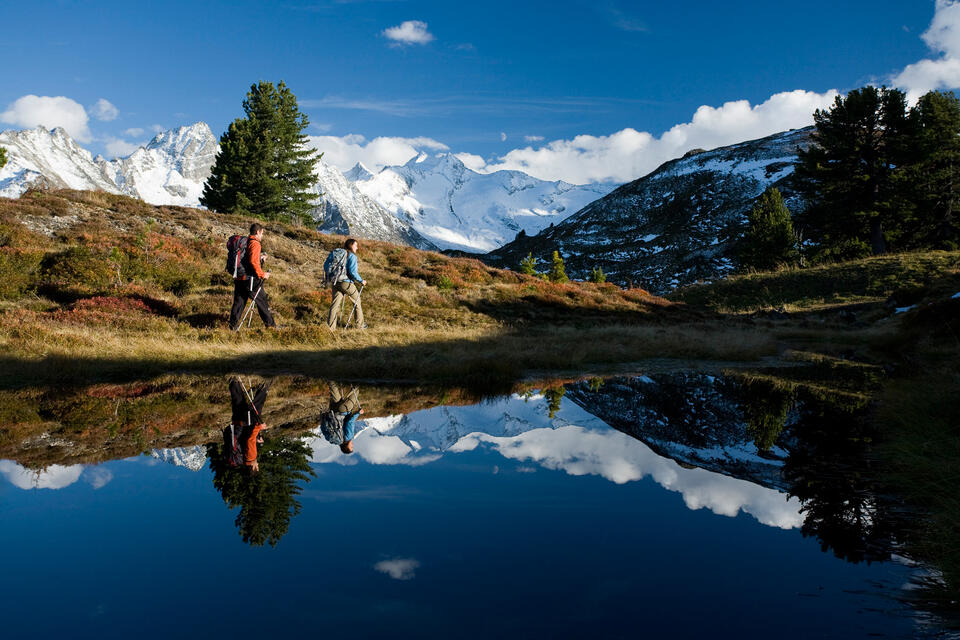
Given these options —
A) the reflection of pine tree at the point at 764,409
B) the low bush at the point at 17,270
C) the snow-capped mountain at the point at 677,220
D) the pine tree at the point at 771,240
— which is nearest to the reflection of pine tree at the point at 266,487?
the reflection of pine tree at the point at 764,409

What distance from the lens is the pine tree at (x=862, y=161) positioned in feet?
123

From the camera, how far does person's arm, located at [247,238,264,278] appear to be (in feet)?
42.7

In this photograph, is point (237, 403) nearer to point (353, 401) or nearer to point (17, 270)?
point (353, 401)

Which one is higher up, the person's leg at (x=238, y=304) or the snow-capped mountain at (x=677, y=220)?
the snow-capped mountain at (x=677, y=220)

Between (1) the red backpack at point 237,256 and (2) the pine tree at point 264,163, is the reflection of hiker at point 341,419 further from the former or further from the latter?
(2) the pine tree at point 264,163

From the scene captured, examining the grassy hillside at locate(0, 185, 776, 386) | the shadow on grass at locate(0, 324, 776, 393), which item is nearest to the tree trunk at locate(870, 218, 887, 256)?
the grassy hillside at locate(0, 185, 776, 386)

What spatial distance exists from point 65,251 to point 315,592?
19.4m

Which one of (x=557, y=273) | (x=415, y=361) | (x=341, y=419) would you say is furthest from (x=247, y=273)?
(x=557, y=273)

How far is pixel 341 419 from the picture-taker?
251 inches

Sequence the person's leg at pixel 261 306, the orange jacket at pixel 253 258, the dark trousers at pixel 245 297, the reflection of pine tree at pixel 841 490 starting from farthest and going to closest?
the person's leg at pixel 261 306 < the dark trousers at pixel 245 297 < the orange jacket at pixel 253 258 < the reflection of pine tree at pixel 841 490

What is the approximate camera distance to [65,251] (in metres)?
17.1

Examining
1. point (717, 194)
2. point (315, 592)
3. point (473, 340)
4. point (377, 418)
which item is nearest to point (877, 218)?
point (473, 340)

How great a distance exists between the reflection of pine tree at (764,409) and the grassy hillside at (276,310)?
13.0 ft

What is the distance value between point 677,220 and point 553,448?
142m
